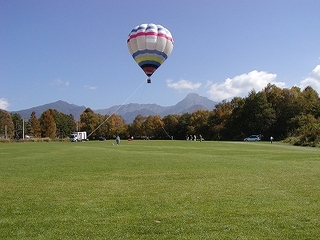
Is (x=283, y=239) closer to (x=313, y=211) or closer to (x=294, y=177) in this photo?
(x=313, y=211)

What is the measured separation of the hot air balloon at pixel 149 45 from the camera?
3503 cm

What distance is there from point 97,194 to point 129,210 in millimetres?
2320

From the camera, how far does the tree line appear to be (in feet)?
247

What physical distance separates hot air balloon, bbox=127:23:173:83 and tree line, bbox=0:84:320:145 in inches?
853

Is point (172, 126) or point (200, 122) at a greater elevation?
point (200, 122)

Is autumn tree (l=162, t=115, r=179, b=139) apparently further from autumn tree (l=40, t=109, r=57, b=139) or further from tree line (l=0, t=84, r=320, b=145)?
autumn tree (l=40, t=109, r=57, b=139)

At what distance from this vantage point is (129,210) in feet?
26.0

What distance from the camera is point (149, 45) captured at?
35.2 metres

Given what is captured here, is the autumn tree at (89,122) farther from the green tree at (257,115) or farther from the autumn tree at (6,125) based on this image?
the green tree at (257,115)

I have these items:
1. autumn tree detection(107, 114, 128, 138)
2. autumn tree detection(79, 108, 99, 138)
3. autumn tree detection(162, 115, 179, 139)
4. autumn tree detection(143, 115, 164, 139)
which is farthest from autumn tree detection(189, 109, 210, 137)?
autumn tree detection(79, 108, 99, 138)

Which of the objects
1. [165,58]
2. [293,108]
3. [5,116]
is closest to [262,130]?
[293,108]

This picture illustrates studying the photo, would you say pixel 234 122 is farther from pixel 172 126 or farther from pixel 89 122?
pixel 89 122

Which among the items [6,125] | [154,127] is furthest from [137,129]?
[6,125]

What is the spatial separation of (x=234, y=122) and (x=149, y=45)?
60095mm
